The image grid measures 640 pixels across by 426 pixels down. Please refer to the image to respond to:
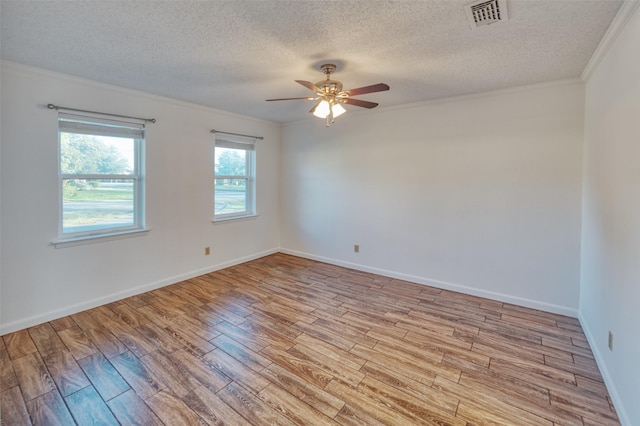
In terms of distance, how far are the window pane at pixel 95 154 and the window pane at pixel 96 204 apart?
0.12m

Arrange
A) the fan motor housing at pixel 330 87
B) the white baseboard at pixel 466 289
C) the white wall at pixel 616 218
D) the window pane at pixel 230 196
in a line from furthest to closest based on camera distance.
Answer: the window pane at pixel 230 196, the white baseboard at pixel 466 289, the fan motor housing at pixel 330 87, the white wall at pixel 616 218

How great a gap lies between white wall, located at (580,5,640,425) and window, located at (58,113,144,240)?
4322mm

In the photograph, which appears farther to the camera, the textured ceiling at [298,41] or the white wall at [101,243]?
the white wall at [101,243]

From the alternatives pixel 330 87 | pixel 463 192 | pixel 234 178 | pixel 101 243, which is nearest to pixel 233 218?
pixel 234 178

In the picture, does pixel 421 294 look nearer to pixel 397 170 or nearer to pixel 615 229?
pixel 397 170

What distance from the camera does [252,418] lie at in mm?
1751

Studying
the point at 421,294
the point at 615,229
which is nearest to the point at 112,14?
the point at 615,229

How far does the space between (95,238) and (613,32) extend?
15.6ft

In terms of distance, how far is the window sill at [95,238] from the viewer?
116 inches

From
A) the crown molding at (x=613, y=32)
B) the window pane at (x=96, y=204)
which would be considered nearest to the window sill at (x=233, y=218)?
the window pane at (x=96, y=204)

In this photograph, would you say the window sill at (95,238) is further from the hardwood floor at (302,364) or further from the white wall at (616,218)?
the white wall at (616,218)

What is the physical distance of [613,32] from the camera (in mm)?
1968

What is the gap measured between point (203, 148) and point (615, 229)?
4346mm

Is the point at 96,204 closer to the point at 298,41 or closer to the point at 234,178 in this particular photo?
the point at 234,178
